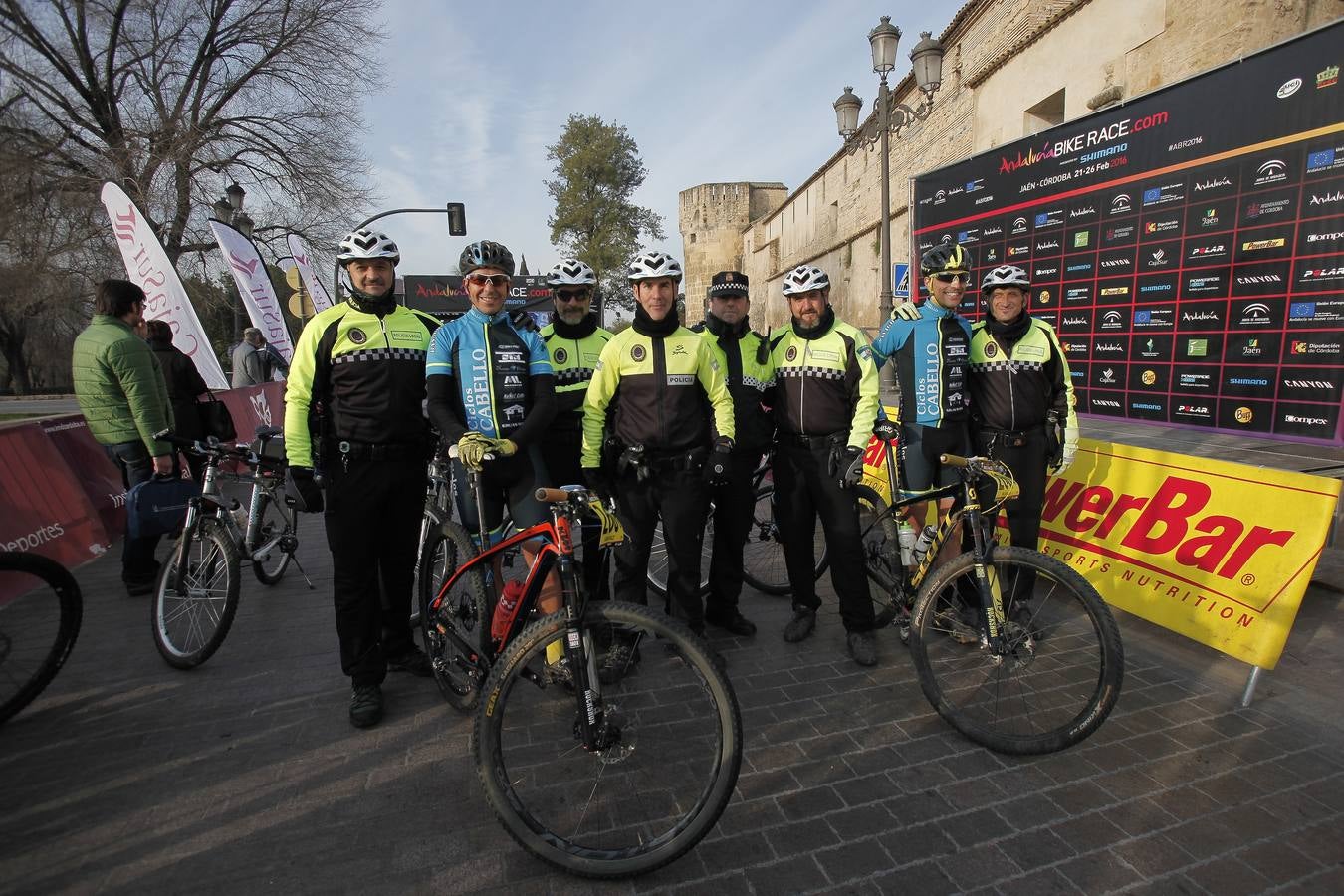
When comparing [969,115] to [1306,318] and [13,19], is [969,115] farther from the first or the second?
[13,19]

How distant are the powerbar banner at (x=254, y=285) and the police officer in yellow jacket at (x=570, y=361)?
9.77 m

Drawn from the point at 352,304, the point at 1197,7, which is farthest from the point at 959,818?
the point at 1197,7

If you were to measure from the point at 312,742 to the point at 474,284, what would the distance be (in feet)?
7.43

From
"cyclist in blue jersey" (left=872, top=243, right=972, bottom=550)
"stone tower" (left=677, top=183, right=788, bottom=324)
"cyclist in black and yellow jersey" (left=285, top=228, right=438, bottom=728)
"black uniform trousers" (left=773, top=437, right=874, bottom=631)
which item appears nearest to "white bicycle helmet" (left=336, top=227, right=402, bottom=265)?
"cyclist in black and yellow jersey" (left=285, top=228, right=438, bottom=728)

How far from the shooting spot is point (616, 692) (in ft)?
8.06

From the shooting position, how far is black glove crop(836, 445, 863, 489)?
12.2 feet

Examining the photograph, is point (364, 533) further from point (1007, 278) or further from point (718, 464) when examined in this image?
point (1007, 278)

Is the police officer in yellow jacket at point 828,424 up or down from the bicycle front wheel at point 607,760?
up

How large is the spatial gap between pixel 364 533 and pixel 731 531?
2050 mm

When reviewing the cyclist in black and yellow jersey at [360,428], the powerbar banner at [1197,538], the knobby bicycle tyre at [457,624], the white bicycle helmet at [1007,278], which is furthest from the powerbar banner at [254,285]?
the powerbar banner at [1197,538]

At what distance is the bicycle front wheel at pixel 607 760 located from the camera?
2250 millimetres

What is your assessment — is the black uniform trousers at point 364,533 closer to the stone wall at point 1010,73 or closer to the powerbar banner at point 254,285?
the stone wall at point 1010,73

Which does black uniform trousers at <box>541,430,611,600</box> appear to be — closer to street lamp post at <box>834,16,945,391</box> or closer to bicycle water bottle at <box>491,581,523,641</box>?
bicycle water bottle at <box>491,581,523,641</box>

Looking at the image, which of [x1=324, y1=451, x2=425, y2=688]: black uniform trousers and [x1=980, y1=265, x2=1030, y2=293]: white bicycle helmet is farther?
[x1=980, y1=265, x2=1030, y2=293]: white bicycle helmet
